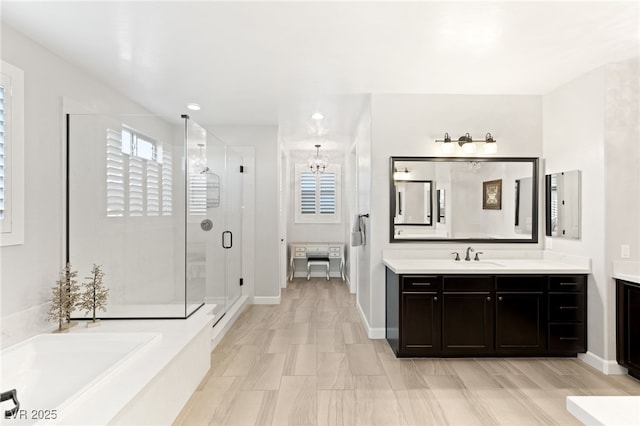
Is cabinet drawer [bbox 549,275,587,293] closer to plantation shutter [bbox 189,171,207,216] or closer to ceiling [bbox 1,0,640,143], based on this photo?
ceiling [bbox 1,0,640,143]

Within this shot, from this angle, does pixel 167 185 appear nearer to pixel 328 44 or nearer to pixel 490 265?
pixel 328 44

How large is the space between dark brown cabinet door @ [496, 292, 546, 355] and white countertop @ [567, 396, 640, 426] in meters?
2.43

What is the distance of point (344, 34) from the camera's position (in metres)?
2.54

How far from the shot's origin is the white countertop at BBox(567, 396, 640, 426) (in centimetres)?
93

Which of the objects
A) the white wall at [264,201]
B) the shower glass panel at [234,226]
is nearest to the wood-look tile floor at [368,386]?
the shower glass panel at [234,226]

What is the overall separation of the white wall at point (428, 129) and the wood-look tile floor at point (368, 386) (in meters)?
0.81

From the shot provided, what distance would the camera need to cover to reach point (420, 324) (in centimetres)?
332

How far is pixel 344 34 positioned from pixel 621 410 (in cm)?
244

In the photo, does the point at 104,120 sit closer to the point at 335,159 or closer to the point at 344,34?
the point at 344,34

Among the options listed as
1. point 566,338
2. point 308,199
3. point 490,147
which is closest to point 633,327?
point 566,338

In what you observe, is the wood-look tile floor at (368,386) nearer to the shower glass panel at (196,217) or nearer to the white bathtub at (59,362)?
the white bathtub at (59,362)

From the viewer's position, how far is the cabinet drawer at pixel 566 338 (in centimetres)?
328

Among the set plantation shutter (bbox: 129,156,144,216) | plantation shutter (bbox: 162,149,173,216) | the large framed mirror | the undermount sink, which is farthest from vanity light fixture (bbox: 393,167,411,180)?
plantation shutter (bbox: 129,156,144,216)

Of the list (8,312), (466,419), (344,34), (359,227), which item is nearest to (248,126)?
(359,227)
